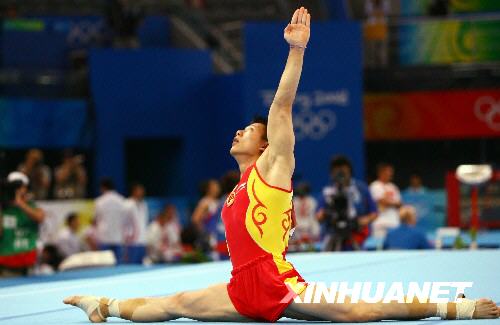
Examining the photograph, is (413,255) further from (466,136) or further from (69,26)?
(69,26)

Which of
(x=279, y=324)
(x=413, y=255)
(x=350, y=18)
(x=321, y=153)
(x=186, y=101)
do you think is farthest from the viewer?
(x=350, y=18)

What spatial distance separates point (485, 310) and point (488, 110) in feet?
46.5

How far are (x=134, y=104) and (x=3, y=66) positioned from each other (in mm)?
2300

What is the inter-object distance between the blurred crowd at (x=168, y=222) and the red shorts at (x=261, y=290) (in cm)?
602

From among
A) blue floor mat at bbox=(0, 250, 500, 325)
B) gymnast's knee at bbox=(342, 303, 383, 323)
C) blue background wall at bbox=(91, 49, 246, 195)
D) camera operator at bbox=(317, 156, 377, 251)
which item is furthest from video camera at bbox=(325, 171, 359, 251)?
blue background wall at bbox=(91, 49, 246, 195)

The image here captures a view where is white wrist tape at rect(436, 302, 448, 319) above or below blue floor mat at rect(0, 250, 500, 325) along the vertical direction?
above

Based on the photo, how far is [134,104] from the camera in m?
18.7

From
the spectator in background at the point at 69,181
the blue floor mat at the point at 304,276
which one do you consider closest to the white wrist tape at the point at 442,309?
the blue floor mat at the point at 304,276

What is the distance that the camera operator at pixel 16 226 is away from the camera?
11.5 m

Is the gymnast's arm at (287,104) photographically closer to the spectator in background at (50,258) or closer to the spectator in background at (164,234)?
the spectator in background at (50,258)

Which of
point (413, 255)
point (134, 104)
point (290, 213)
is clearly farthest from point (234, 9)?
point (290, 213)

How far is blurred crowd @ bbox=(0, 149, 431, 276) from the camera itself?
38.1 feet

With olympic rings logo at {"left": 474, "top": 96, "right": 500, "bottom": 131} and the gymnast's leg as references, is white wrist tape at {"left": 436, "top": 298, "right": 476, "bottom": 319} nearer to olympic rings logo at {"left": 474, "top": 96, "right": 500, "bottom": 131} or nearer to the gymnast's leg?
the gymnast's leg

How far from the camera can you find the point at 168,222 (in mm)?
16281
